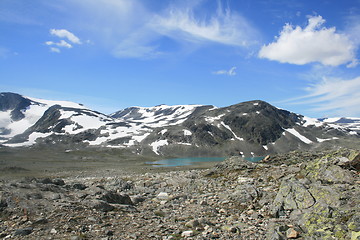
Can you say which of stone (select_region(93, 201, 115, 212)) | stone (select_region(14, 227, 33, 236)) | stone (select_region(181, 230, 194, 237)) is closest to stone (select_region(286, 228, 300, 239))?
stone (select_region(181, 230, 194, 237))

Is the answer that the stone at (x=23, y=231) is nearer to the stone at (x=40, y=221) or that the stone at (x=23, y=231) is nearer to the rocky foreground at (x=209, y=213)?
the rocky foreground at (x=209, y=213)

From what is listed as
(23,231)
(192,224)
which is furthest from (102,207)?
(192,224)

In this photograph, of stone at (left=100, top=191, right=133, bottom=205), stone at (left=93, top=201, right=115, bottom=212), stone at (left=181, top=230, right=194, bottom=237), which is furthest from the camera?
stone at (left=100, top=191, right=133, bottom=205)

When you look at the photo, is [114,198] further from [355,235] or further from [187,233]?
[355,235]

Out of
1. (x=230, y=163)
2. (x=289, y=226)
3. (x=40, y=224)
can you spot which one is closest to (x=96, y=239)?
(x=40, y=224)

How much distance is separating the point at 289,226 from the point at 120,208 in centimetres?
1062

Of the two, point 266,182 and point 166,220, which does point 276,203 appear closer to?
point 166,220

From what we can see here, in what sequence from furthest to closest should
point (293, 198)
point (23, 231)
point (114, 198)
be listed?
1. point (114, 198)
2. point (293, 198)
3. point (23, 231)

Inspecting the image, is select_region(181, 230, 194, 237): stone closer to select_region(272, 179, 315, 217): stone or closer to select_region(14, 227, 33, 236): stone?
select_region(272, 179, 315, 217): stone

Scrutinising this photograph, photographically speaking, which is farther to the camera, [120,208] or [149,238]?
[120,208]

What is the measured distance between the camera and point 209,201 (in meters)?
19.0

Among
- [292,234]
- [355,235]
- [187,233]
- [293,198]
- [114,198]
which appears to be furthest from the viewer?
[114,198]

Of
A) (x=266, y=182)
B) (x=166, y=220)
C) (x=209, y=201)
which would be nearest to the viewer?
(x=166, y=220)

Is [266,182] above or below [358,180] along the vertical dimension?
below
